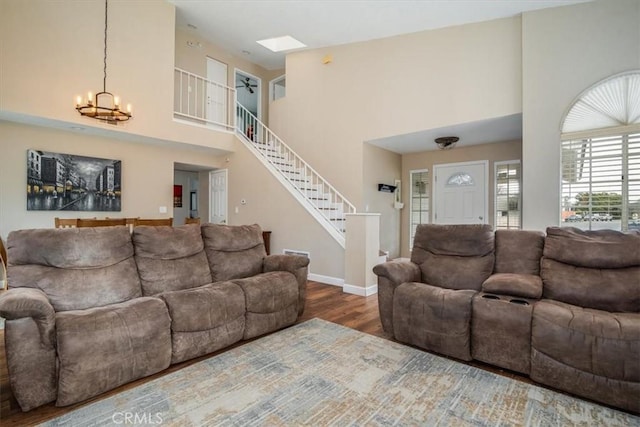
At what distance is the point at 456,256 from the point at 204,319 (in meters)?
2.35

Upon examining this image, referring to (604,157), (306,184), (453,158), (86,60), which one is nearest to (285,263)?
(306,184)

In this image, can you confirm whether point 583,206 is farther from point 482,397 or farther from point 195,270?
point 195,270

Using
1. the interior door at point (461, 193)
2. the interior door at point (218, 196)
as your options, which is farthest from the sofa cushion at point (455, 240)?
the interior door at point (218, 196)

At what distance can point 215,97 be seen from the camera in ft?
23.9

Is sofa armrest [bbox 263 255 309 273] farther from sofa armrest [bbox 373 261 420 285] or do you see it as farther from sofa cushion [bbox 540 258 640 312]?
sofa cushion [bbox 540 258 640 312]

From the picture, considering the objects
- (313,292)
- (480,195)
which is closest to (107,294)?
(313,292)

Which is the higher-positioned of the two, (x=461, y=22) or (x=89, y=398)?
(x=461, y=22)

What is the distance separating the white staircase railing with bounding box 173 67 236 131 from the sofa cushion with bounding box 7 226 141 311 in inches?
176

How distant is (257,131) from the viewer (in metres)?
8.23

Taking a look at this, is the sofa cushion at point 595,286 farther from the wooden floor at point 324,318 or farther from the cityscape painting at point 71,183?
the cityscape painting at point 71,183

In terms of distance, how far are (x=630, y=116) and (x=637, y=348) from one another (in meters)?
3.18

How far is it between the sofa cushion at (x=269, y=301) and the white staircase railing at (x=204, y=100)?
4544 mm

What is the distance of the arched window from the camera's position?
3.57m

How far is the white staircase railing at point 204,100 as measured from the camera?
6.54 m
